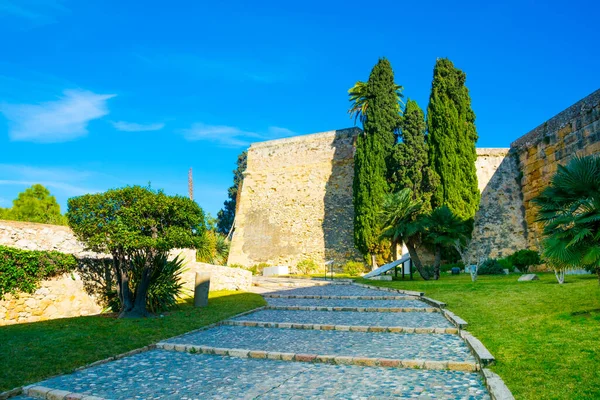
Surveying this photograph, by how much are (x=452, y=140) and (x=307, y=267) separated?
11.0 m

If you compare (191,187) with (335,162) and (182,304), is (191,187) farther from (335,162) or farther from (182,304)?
(182,304)

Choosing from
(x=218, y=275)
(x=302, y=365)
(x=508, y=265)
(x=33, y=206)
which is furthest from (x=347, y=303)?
(x=33, y=206)

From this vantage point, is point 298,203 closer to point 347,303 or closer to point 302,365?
point 347,303

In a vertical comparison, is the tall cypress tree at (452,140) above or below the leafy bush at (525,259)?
above

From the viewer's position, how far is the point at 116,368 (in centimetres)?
581

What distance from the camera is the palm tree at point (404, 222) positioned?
16000 millimetres

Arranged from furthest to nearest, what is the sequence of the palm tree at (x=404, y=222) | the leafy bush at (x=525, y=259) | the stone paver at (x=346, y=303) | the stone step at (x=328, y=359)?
the leafy bush at (x=525, y=259), the palm tree at (x=404, y=222), the stone paver at (x=346, y=303), the stone step at (x=328, y=359)

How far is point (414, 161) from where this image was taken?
2222 cm

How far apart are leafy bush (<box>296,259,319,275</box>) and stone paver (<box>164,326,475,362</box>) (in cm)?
1782

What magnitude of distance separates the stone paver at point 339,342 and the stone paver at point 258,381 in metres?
0.50

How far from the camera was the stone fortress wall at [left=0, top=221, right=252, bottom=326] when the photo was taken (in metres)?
8.62

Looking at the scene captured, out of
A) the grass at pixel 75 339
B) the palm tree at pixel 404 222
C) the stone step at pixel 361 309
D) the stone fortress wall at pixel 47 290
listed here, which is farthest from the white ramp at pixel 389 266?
the stone fortress wall at pixel 47 290

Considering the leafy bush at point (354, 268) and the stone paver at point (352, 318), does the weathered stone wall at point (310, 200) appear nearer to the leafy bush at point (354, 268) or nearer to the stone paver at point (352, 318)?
the leafy bush at point (354, 268)

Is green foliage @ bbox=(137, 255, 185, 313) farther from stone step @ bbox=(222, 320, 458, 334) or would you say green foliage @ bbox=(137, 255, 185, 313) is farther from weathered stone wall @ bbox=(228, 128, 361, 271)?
weathered stone wall @ bbox=(228, 128, 361, 271)
